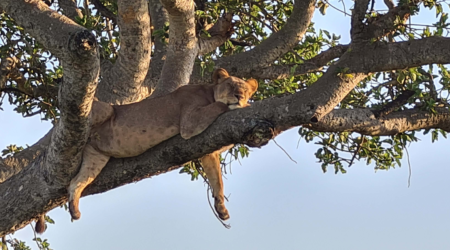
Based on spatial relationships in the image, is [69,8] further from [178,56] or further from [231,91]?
[231,91]

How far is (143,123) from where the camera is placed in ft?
16.6

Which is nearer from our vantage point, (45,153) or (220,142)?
(220,142)

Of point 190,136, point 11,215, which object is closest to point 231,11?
point 190,136

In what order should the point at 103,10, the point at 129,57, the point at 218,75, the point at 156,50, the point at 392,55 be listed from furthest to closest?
the point at 103,10 < the point at 156,50 < the point at 218,75 < the point at 129,57 < the point at 392,55

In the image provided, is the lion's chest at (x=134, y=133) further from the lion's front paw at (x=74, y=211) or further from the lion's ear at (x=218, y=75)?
the lion's ear at (x=218, y=75)

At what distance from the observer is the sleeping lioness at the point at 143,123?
15.9 ft

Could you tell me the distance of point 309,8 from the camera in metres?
6.75

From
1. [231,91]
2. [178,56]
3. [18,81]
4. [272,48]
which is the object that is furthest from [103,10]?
[231,91]

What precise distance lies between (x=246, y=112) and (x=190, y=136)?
0.50 metres

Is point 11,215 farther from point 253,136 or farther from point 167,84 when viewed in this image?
point 253,136

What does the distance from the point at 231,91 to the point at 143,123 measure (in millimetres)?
904

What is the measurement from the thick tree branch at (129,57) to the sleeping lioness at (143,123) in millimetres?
654

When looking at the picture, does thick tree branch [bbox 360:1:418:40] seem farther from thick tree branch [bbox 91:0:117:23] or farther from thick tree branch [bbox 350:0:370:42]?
thick tree branch [bbox 91:0:117:23]

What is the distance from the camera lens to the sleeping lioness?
4.85m
